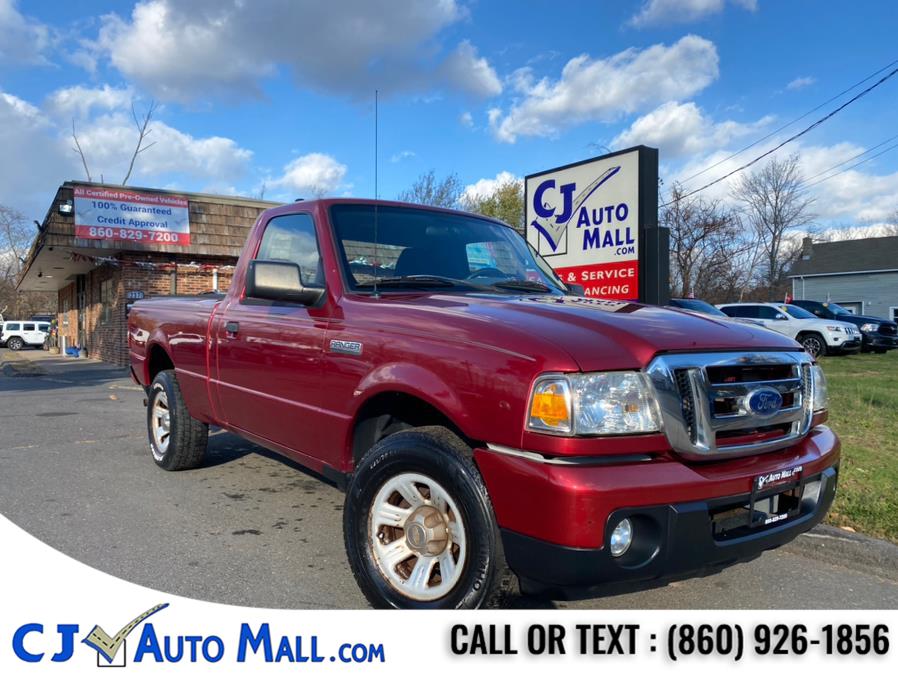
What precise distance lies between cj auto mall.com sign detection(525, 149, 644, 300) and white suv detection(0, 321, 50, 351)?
3779 cm

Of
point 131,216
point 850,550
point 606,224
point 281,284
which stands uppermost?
point 131,216

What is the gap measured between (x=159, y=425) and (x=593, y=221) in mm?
4978

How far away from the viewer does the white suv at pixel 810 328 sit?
1736 cm

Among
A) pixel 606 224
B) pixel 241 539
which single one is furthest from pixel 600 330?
pixel 606 224

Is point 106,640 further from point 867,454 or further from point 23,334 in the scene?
point 23,334

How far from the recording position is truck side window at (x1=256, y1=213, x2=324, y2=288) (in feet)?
12.3

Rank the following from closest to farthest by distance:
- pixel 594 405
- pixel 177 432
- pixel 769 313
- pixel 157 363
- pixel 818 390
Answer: pixel 594 405 < pixel 818 390 < pixel 177 432 < pixel 157 363 < pixel 769 313

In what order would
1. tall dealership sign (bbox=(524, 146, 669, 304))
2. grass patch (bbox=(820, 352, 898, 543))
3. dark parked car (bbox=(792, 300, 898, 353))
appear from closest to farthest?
grass patch (bbox=(820, 352, 898, 543)) < tall dealership sign (bbox=(524, 146, 669, 304)) < dark parked car (bbox=(792, 300, 898, 353))

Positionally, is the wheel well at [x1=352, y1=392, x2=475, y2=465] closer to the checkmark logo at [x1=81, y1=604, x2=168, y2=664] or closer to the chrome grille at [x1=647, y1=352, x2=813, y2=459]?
the chrome grille at [x1=647, y1=352, x2=813, y2=459]

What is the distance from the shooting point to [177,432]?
5.22 metres

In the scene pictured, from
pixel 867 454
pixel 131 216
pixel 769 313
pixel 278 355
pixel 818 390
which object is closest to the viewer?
pixel 818 390

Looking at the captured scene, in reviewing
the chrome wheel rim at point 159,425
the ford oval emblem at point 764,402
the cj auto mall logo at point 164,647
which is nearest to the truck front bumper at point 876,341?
the ford oval emblem at point 764,402

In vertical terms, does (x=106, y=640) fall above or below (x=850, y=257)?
below

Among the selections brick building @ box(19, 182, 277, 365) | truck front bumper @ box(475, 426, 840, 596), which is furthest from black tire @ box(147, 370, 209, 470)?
brick building @ box(19, 182, 277, 365)
